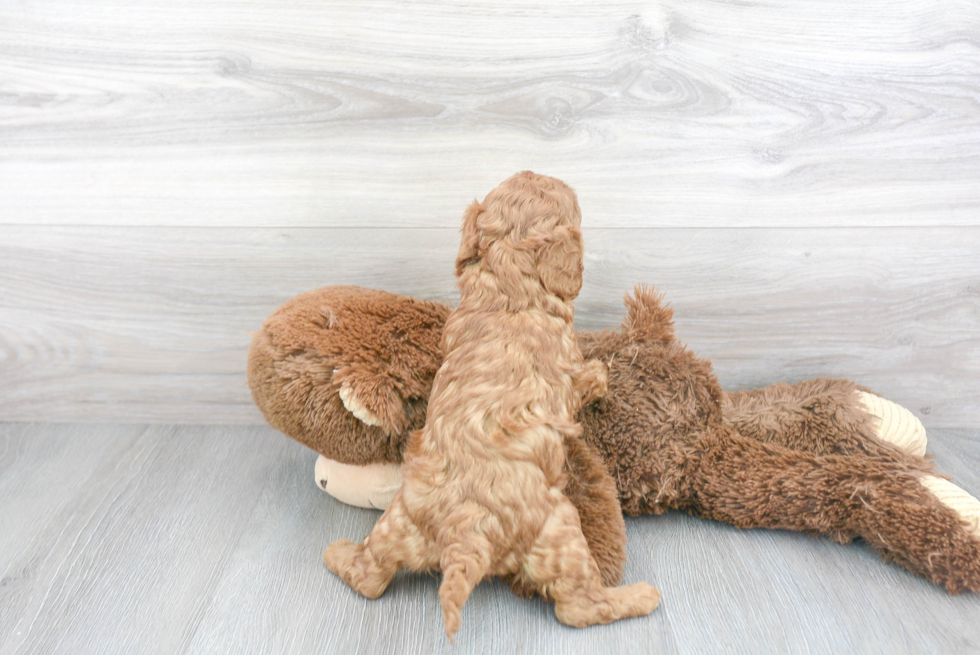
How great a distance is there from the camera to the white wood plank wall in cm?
120

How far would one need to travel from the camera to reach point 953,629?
2.94 ft

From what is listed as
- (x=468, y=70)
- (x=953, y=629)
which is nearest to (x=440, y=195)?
(x=468, y=70)

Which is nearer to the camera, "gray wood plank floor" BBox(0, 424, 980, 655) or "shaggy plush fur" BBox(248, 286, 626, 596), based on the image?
"gray wood plank floor" BBox(0, 424, 980, 655)

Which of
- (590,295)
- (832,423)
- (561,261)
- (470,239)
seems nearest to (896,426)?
(832,423)

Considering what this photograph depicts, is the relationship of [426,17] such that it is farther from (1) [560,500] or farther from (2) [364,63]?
(1) [560,500]

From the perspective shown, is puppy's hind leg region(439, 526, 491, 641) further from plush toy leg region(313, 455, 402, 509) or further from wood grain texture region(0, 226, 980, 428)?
wood grain texture region(0, 226, 980, 428)

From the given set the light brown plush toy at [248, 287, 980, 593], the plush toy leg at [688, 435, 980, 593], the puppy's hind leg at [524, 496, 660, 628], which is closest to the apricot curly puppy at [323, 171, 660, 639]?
the puppy's hind leg at [524, 496, 660, 628]

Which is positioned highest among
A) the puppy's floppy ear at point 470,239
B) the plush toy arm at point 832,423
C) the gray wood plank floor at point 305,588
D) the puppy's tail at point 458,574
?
the puppy's floppy ear at point 470,239

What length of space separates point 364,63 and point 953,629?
1246 mm

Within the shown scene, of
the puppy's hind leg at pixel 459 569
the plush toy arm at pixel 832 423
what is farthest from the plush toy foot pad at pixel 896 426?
the puppy's hind leg at pixel 459 569

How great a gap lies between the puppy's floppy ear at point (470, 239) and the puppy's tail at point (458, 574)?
39 centimetres

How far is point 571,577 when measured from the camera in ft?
2.89

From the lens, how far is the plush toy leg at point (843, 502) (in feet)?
3.13

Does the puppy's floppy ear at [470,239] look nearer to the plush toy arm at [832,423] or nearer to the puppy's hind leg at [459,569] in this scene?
the puppy's hind leg at [459,569]
